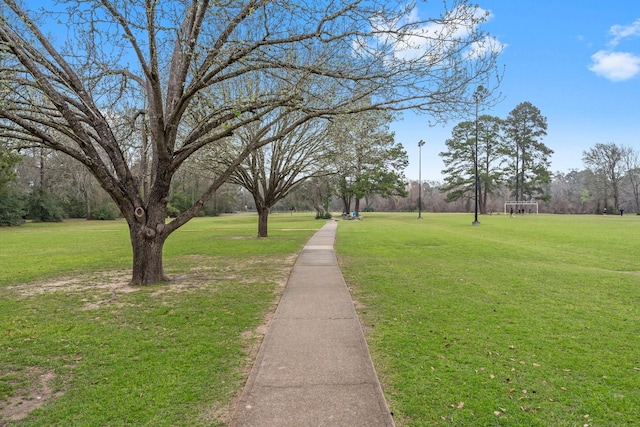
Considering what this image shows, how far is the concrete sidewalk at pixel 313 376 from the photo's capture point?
2854mm

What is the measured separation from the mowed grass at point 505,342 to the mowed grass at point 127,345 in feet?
5.63

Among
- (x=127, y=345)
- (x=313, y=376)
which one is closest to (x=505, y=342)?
(x=313, y=376)

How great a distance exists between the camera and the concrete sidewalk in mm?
2854

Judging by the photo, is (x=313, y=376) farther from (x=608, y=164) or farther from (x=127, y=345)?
(x=608, y=164)

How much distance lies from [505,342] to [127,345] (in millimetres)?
4620

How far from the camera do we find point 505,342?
459 centimetres

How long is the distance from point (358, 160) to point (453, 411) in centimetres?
1764

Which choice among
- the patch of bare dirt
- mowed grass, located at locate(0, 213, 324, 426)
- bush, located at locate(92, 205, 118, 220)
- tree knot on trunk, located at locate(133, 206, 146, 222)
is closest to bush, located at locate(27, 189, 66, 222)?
bush, located at locate(92, 205, 118, 220)

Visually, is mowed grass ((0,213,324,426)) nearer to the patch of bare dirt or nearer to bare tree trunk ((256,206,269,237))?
the patch of bare dirt

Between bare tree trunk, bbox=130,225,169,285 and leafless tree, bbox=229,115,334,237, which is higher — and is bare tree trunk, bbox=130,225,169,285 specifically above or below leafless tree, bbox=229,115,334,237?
below

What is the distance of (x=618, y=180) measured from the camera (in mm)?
64188

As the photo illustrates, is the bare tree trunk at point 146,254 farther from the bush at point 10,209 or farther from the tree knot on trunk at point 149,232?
the bush at point 10,209

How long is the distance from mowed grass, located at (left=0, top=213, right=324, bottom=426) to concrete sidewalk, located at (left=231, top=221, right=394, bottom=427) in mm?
246

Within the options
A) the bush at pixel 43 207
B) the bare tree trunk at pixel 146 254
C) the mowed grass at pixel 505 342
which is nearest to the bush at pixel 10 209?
the bush at pixel 43 207
